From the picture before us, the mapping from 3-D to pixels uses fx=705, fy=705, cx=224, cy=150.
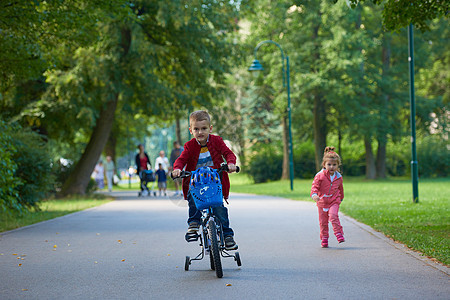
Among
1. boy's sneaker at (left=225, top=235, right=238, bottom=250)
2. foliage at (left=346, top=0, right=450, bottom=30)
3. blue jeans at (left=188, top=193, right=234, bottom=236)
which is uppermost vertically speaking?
foliage at (left=346, top=0, right=450, bottom=30)

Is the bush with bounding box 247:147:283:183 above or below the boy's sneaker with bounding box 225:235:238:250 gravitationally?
above

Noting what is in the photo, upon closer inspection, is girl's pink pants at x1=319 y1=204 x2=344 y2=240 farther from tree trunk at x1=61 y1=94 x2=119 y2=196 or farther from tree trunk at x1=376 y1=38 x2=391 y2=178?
tree trunk at x1=376 y1=38 x2=391 y2=178

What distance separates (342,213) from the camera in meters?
16.1

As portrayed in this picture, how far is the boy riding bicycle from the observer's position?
24.6 ft

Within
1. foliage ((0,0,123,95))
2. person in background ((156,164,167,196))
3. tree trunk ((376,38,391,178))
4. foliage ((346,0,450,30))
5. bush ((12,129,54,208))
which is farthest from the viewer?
tree trunk ((376,38,391,178))

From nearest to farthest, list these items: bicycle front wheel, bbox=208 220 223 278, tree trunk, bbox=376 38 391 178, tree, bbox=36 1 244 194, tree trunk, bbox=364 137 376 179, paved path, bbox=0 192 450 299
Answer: paved path, bbox=0 192 450 299, bicycle front wheel, bbox=208 220 223 278, tree, bbox=36 1 244 194, tree trunk, bbox=376 38 391 178, tree trunk, bbox=364 137 376 179

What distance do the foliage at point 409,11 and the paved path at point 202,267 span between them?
3.60 meters

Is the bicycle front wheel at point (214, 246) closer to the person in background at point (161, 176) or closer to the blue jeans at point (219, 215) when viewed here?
the blue jeans at point (219, 215)

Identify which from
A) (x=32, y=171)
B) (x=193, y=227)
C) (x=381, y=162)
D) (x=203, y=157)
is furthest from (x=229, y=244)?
(x=381, y=162)

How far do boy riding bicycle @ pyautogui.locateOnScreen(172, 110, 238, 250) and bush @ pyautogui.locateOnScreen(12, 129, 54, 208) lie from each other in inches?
431

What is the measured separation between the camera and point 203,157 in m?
7.69

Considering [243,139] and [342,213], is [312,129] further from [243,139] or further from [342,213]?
[342,213]

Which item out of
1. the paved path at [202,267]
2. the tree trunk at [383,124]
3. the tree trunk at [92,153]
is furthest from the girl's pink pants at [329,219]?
the tree trunk at [383,124]

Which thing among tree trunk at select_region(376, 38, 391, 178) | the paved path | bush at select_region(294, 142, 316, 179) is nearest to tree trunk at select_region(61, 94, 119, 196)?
the paved path
